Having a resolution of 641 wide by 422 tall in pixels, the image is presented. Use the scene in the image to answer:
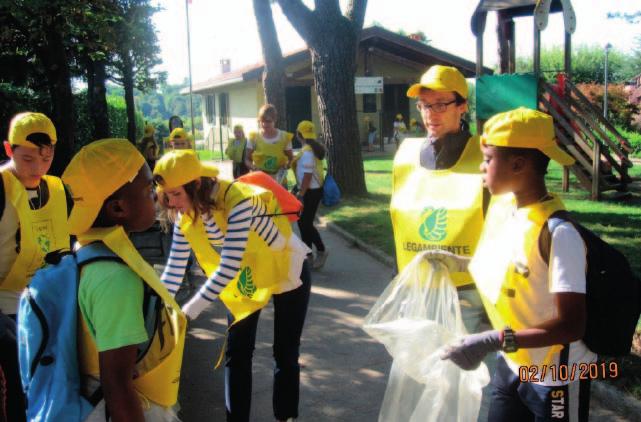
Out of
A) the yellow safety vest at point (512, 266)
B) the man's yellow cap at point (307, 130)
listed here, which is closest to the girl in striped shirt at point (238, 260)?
the yellow safety vest at point (512, 266)

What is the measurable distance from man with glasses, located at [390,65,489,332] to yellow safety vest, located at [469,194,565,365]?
48cm

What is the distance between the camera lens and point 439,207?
3.00 m

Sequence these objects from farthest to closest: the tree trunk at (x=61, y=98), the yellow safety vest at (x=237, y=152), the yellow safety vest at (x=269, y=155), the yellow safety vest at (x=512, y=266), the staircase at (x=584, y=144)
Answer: the staircase at (x=584, y=144)
the yellow safety vest at (x=237, y=152)
the tree trunk at (x=61, y=98)
the yellow safety vest at (x=269, y=155)
the yellow safety vest at (x=512, y=266)

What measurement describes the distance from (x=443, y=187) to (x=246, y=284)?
3.54 feet

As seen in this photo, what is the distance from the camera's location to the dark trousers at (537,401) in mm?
2244

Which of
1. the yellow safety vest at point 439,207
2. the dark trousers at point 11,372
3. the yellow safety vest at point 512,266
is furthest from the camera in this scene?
the yellow safety vest at point 439,207

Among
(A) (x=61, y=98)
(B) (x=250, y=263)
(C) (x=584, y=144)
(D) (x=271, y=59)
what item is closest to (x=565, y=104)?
(C) (x=584, y=144)

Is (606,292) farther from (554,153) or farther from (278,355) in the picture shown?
(278,355)

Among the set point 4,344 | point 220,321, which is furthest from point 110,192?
point 220,321

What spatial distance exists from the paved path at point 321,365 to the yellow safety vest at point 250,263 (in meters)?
1.19

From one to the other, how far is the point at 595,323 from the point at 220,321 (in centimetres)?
448

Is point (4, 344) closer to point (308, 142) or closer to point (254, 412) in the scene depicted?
point (254, 412)
